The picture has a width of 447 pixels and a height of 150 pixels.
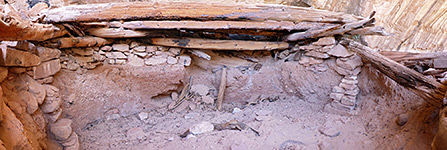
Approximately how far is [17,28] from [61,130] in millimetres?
1080

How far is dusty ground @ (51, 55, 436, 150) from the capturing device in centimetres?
206

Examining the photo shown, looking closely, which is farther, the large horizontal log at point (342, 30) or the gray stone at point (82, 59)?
the gray stone at point (82, 59)

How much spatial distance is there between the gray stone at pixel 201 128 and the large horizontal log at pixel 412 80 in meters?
1.99

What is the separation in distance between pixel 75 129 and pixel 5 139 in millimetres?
1436

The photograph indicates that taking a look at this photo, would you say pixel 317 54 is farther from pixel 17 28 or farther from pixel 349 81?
pixel 17 28

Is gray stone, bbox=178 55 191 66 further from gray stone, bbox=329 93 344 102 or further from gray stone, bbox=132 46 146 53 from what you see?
gray stone, bbox=329 93 344 102

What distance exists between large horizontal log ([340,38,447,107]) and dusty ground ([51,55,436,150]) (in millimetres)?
140

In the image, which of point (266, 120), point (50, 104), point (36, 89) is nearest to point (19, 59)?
point (36, 89)

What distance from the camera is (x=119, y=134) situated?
109 inches

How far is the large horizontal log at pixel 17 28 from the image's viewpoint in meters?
1.36

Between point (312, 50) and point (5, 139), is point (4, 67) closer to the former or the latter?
point (5, 139)

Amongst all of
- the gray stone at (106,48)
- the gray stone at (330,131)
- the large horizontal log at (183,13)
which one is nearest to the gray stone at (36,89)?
the large horizontal log at (183,13)

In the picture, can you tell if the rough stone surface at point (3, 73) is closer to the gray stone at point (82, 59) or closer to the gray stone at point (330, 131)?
the gray stone at point (82, 59)

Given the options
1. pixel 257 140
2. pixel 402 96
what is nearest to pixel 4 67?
pixel 257 140
